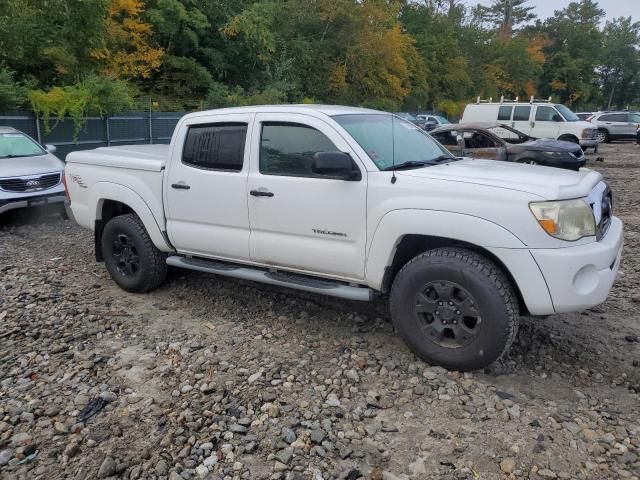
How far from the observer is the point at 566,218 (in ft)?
11.3

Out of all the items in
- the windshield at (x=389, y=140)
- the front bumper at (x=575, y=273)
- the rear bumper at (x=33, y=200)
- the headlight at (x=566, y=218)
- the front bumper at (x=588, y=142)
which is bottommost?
the rear bumper at (x=33, y=200)

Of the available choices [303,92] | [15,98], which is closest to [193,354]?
[15,98]

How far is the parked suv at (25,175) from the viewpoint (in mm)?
8484

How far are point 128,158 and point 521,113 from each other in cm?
1722

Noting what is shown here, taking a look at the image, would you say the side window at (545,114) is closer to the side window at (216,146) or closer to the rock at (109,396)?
the side window at (216,146)

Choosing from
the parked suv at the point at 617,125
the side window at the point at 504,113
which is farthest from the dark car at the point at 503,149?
the parked suv at the point at 617,125

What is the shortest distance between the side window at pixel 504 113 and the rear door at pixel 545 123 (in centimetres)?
97

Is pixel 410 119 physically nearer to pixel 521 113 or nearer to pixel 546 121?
pixel 546 121

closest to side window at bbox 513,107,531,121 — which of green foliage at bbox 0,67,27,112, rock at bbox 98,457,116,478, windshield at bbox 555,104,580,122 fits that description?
windshield at bbox 555,104,580,122

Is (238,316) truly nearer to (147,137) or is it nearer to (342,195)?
(342,195)

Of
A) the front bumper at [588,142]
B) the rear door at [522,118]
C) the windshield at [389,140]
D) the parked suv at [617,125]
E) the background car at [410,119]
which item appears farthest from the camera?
the parked suv at [617,125]

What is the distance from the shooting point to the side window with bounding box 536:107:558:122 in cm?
1895

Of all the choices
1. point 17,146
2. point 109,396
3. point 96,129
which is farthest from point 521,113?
point 109,396

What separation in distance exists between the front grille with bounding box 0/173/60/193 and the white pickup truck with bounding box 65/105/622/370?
4043 mm
